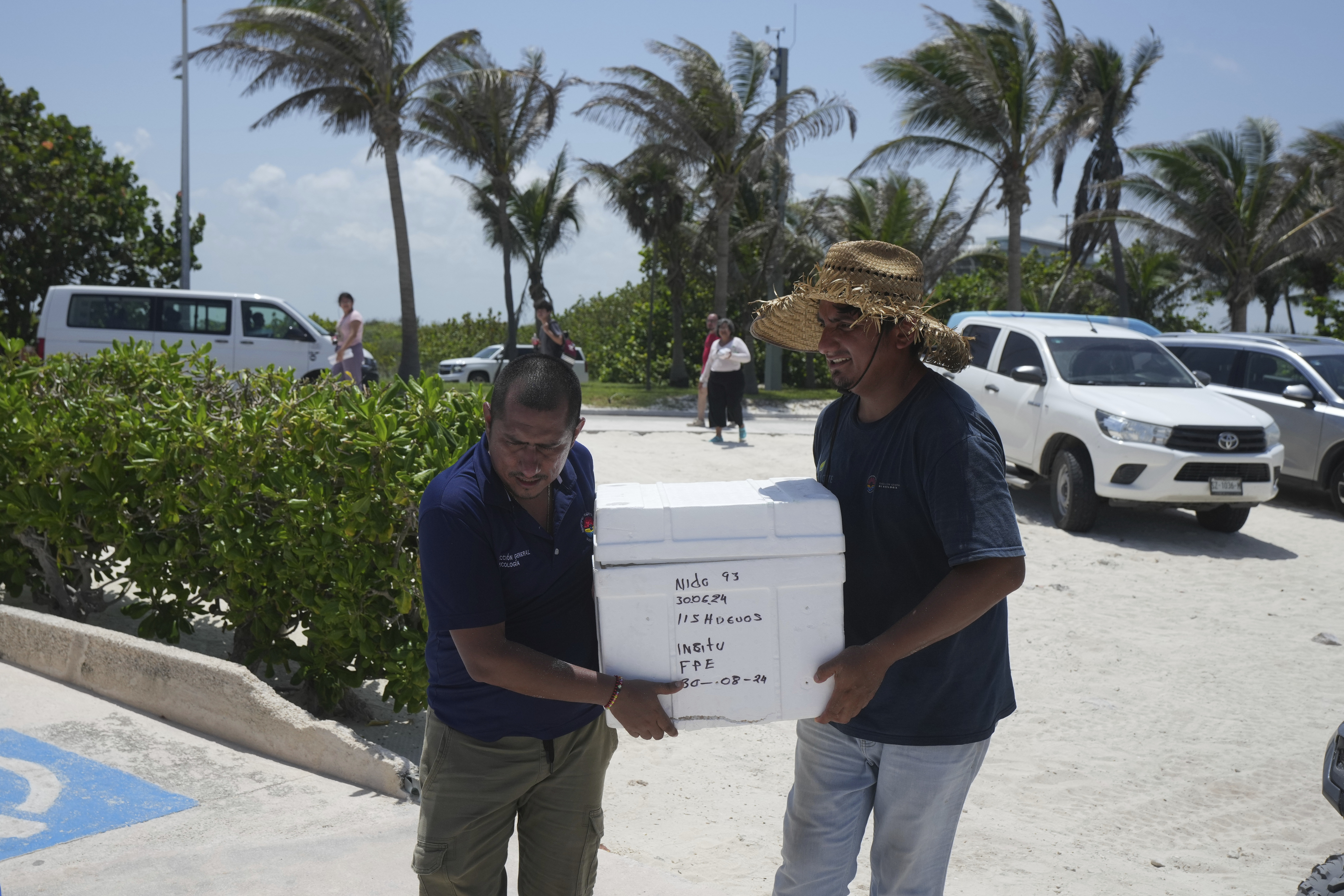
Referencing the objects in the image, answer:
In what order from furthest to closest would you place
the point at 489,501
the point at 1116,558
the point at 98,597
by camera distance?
the point at 1116,558, the point at 98,597, the point at 489,501

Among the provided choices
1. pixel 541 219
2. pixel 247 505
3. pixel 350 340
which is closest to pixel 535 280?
pixel 541 219

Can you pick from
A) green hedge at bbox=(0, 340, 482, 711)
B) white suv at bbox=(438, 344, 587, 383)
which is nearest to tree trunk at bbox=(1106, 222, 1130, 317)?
white suv at bbox=(438, 344, 587, 383)

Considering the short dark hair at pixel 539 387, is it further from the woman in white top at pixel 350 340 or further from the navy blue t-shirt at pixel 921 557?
the woman in white top at pixel 350 340

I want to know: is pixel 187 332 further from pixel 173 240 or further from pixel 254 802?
pixel 254 802

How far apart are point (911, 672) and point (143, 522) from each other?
4034 millimetres

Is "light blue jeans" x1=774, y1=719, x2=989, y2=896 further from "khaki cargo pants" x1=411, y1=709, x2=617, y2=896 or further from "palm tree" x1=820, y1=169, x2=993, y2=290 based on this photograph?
"palm tree" x1=820, y1=169, x2=993, y2=290

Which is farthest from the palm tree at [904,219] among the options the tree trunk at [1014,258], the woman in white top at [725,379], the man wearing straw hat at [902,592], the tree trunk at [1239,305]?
the man wearing straw hat at [902,592]

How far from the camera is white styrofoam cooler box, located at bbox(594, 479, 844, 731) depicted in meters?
2.04

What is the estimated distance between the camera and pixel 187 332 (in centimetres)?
1673

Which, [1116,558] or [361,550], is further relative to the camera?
[1116,558]

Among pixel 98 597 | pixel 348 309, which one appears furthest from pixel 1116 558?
pixel 348 309

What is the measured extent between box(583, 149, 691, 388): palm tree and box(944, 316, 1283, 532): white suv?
54.2ft

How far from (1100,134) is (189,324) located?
23824 mm

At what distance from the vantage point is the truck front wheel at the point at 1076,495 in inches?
358
